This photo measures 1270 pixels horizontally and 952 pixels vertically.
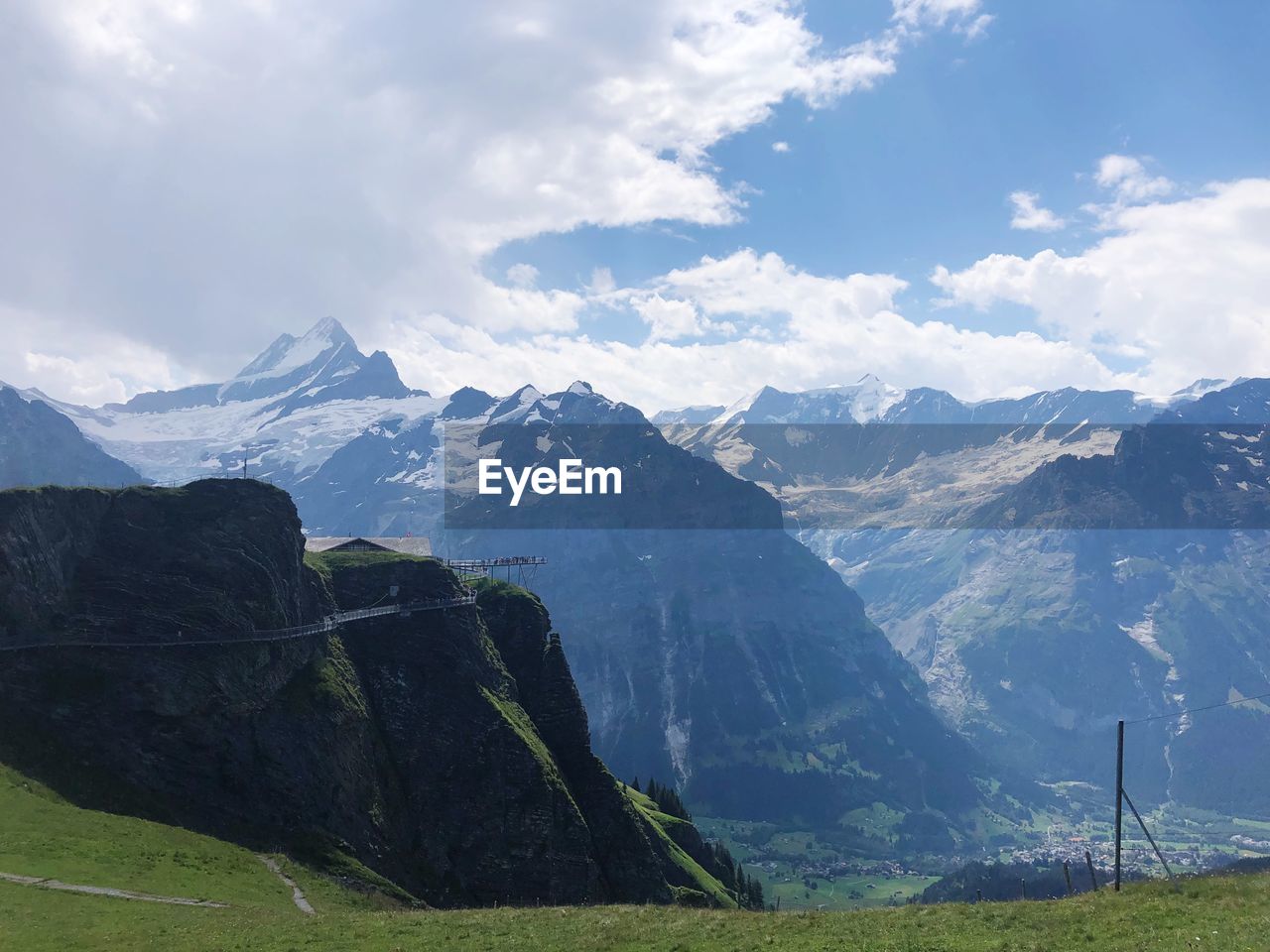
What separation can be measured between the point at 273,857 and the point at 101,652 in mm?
27484

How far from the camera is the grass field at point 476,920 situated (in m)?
47.1

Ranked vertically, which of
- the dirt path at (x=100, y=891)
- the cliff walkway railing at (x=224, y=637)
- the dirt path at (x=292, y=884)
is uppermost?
the cliff walkway railing at (x=224, y=637)

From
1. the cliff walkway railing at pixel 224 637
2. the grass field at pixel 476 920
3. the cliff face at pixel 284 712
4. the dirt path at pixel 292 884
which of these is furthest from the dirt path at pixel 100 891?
the cliff walkway railing at pixel 224 637

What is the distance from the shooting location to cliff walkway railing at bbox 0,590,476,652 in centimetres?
9244

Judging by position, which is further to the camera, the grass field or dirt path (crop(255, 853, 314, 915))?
dirt path (crop(255, 853, 314, 915))

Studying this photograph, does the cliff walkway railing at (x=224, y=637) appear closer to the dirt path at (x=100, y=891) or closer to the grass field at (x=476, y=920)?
the grass field at (x=476, y=920)

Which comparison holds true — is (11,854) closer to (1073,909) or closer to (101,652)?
(101,652)

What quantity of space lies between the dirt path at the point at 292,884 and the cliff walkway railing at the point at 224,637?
2540 centimetres

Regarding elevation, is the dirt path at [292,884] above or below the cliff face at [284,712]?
below

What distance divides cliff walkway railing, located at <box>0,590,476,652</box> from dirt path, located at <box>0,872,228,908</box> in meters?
33.7

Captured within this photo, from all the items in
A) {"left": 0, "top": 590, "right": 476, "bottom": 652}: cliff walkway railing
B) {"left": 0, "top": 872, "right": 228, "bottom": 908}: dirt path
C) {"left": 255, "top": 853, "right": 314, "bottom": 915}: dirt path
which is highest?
{"left": 0, "top": 590, "right": 476, "bottom": 652}: cliff walkway railing

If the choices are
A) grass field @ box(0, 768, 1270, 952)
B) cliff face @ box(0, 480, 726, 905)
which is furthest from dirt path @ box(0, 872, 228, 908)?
cliff face @ box(0, 480, 726, 905)

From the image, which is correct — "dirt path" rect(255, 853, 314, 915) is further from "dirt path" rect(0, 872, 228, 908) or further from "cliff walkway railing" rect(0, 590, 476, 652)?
"cliff walkway railing" rect(0, 590, 476, 652)

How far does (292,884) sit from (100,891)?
2049 centimetres
